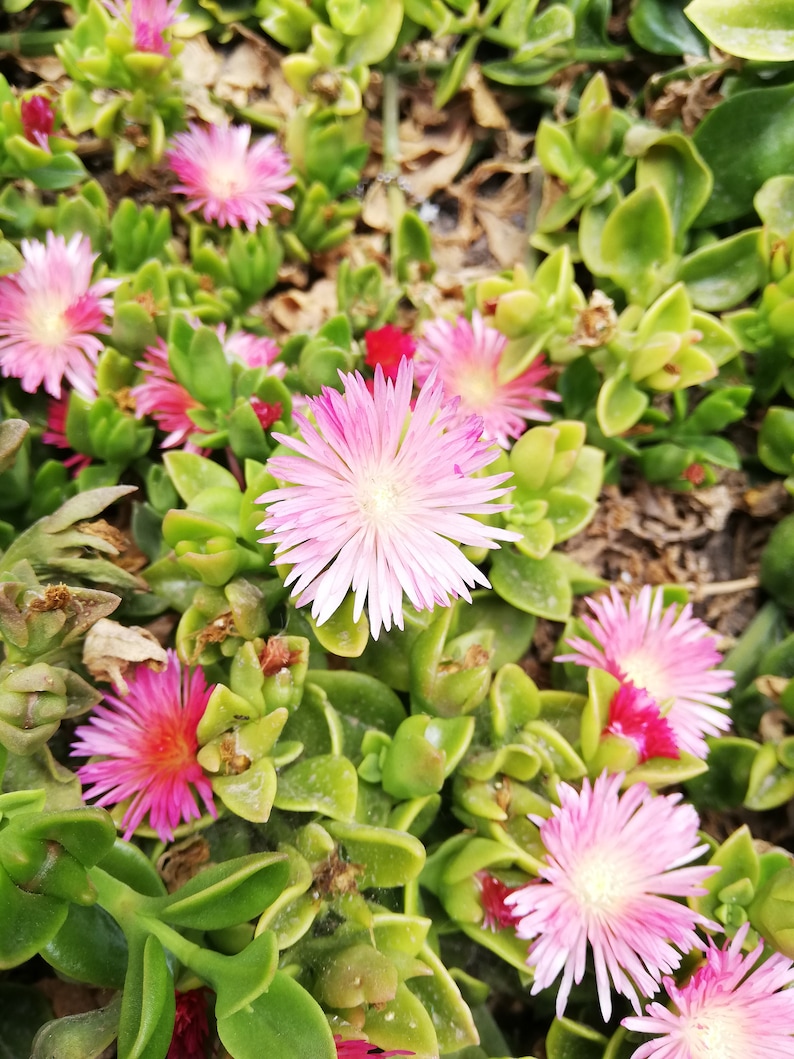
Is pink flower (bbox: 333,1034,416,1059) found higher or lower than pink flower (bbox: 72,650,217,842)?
lower

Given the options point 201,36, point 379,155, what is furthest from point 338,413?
point 201,36

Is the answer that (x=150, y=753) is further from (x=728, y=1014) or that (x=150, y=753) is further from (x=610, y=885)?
(x=728, y=1014)

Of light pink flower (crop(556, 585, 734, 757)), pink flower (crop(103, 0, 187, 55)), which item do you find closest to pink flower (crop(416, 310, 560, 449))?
light pink flower (crop(556, 585, 734, 757))

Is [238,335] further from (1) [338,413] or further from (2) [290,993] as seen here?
(2) [290,993]

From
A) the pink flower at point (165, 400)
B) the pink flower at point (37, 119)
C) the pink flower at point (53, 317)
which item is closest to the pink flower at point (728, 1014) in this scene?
the pink flower at point (165, 400)

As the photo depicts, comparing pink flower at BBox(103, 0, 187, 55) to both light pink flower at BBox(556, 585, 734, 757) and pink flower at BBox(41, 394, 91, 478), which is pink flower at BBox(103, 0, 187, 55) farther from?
light pink flower at BBox(556, 585, 734, 757)

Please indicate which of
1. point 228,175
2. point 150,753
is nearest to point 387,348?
point 228,175
